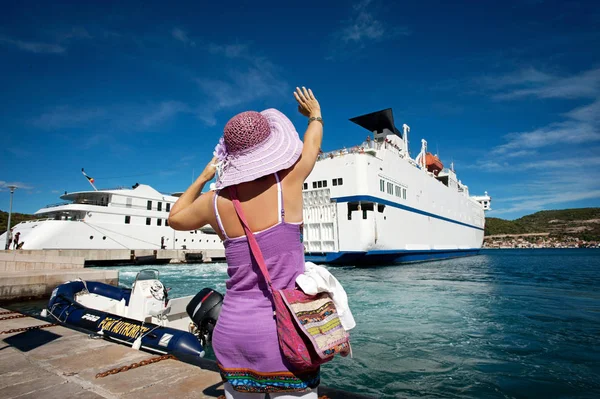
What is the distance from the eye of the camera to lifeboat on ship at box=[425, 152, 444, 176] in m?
34.8

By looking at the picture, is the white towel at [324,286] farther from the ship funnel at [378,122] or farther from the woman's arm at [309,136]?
the ship funnel at [378,122]

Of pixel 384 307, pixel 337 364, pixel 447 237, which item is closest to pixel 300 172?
pixel 337 364

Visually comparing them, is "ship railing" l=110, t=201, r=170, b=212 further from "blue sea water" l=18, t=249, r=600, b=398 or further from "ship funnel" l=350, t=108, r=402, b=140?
"blue sea water" l=18, t=249, r=600, b=398

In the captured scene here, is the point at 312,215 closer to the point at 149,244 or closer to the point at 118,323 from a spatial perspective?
the point at 149,244

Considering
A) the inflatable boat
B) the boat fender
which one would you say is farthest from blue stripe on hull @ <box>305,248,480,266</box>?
the boat fender

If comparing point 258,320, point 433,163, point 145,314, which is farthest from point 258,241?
point 433,163

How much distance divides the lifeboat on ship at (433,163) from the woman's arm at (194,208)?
3599 centimetres

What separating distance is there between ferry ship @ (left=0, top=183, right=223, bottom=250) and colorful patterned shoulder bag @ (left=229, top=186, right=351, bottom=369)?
1038 inches

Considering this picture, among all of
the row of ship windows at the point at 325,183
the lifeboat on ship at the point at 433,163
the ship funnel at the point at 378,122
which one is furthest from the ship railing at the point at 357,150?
the lifeboat on ship at the point at 433,163

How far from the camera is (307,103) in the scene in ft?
5.30

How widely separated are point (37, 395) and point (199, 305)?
1.66 meters

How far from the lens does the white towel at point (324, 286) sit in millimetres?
1246

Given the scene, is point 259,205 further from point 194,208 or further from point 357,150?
point 357,150

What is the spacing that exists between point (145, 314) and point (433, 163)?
34.1 m
